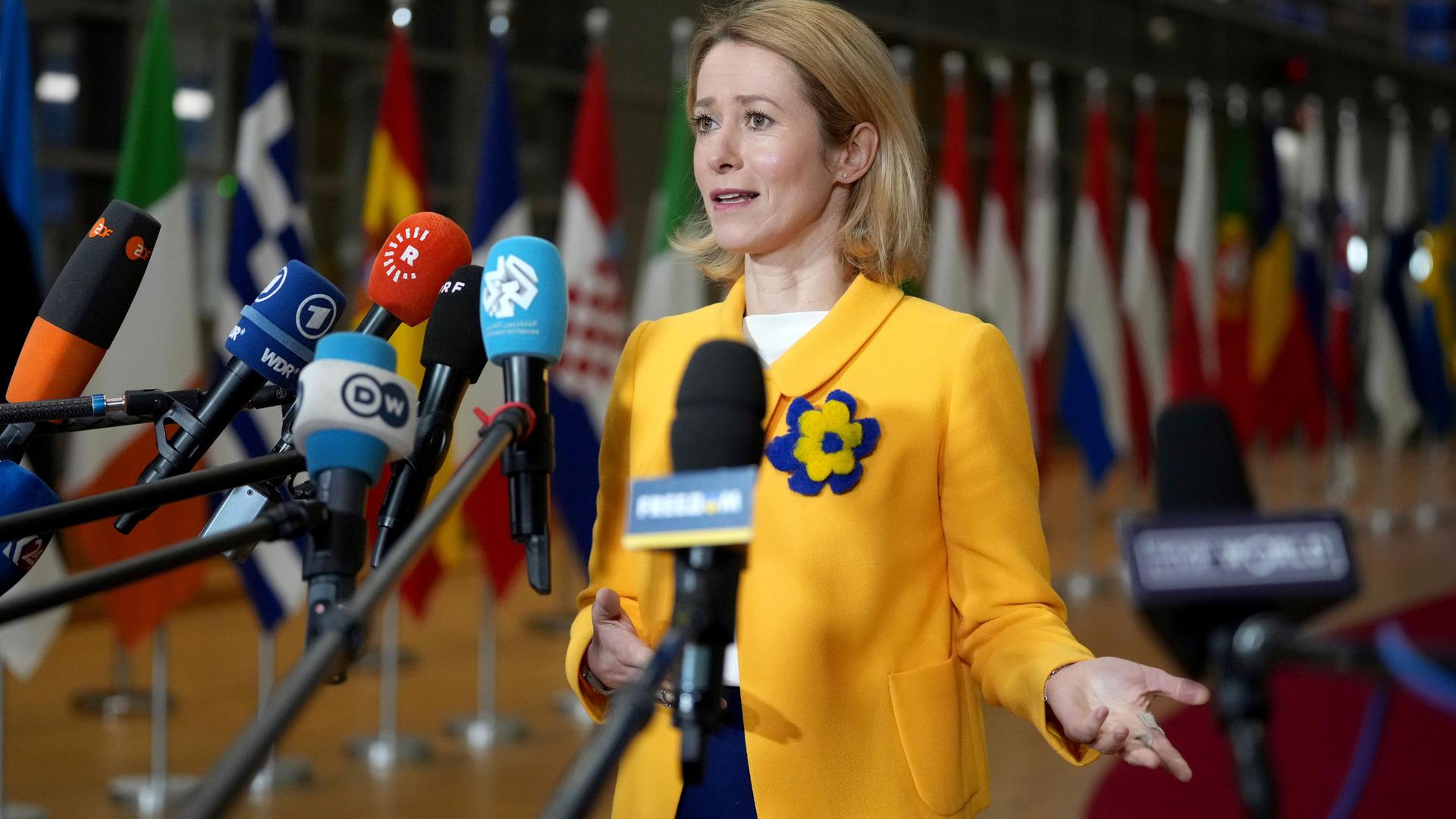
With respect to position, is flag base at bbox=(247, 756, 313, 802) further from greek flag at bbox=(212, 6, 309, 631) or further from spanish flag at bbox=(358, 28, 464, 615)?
spanish flag at bbox=(358, 28, 464, 615)

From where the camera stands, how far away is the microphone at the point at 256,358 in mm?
1186

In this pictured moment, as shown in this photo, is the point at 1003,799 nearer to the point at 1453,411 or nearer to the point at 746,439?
the point at 746,439

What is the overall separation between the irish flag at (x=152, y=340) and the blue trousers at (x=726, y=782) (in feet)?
10.1

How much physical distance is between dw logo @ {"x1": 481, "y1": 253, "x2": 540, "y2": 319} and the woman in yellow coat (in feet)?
0.91

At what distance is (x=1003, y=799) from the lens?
429 cm

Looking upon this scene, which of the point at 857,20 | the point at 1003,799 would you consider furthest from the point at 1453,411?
the point at 857,20

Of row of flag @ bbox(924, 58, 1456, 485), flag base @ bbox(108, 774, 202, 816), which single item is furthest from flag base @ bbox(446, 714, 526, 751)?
row of flag @ bbox(924, 58, 1456, 485)

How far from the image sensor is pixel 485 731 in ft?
16.0

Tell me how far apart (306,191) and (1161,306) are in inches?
187

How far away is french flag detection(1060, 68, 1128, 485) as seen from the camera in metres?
7.50

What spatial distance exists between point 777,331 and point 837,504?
0.23 m

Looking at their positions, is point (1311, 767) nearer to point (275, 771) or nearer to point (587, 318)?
point (587, 318)

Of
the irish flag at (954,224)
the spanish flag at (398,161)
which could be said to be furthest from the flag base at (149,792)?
the irish flag at (954,224)

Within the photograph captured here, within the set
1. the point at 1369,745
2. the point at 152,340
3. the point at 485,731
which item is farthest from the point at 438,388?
the point at 485,731
